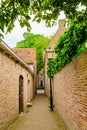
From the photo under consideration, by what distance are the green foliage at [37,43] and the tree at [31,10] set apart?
43789mm

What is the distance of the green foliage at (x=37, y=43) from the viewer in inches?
1940

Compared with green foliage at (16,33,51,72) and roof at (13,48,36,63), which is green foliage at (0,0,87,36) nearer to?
roof at (13,48,36,63)

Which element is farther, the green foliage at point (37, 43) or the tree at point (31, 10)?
the green foliage at point (37, 43)

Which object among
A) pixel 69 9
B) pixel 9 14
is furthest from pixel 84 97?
pixel 9 14

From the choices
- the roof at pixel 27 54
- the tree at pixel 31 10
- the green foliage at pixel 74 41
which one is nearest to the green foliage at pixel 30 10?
the tree at pixel 31 10

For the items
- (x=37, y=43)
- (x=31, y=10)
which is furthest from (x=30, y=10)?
(x=37, y=43)

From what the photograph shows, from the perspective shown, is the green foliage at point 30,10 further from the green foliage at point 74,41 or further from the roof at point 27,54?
the roof at point 27,54

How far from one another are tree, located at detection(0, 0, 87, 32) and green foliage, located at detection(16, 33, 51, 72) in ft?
144

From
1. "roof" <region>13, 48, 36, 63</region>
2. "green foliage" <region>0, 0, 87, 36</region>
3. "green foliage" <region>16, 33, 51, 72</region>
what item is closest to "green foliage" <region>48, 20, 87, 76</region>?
"green foliage" <region>0, 0, 87, 36</region>

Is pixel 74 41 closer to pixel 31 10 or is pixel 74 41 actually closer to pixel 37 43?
pixel 31 10

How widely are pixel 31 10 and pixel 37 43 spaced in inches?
1783

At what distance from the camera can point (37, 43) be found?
4988 cm

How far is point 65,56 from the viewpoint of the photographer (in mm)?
11461

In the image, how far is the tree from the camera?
4359 mm
